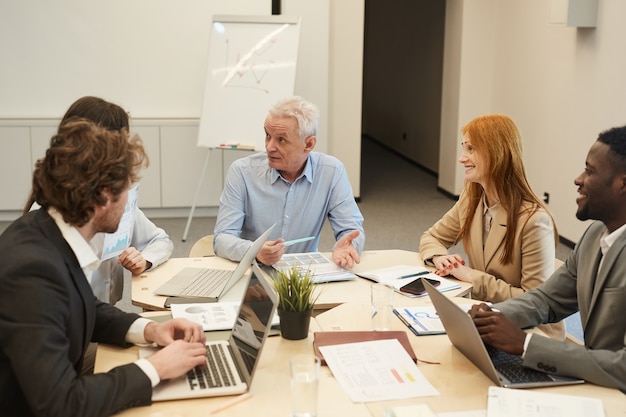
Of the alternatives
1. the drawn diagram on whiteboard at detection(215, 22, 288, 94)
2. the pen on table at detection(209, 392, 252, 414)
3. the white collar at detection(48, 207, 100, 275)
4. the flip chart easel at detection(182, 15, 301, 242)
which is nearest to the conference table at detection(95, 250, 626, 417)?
the pen on table at detection(209, 392, 252, 414)

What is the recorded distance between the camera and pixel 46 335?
64.9 inches

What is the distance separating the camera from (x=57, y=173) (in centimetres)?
177

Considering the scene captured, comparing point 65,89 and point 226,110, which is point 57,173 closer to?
point 226,110

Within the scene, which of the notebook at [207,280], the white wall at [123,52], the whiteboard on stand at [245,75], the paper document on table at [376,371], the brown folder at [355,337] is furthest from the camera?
the white wall at [123,52]

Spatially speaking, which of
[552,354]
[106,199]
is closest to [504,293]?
[552,354]

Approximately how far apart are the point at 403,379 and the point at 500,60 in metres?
5.72

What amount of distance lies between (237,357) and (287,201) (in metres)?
1.40

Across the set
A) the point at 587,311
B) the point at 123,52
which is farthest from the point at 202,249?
the point at 123,52

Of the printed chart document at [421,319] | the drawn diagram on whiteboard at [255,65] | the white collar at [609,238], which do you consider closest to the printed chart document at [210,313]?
the printed chart document at [421,319]

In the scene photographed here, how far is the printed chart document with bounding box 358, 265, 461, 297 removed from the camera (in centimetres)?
271

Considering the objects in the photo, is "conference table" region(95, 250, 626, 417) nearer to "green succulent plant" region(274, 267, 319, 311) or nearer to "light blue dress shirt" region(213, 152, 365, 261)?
"green succulent plant" region(274, 267, 319, 311)

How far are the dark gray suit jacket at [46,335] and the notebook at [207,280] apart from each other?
71 cm

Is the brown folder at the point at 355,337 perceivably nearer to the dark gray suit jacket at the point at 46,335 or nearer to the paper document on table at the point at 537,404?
the paper document on table at the point at 537,404

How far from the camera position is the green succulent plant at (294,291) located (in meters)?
2.15
